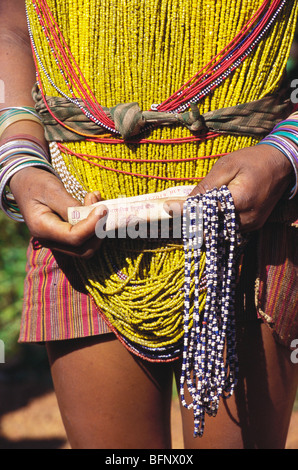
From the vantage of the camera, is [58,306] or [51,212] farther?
[58,306]

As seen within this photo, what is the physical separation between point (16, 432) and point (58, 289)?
2.45 metres

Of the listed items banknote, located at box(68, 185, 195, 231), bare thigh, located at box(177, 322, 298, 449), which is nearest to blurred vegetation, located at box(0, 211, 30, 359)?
bare thigh, located at box(177, 322, 298, 449)

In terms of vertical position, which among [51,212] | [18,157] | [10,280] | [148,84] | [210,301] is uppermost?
[148,84]

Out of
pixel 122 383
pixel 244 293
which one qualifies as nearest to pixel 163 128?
pixel 244 293

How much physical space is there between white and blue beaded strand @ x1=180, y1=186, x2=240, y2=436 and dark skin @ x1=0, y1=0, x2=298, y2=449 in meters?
0.14

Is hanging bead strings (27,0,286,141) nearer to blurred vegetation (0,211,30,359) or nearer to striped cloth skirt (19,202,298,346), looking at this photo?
striped cloth skirt (19,202,298,346)

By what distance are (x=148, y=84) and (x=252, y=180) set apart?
0.35 m

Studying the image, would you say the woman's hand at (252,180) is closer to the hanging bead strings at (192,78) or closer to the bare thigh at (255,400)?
the hanging bead strings at (192,78)

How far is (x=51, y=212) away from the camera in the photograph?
4.37 feet

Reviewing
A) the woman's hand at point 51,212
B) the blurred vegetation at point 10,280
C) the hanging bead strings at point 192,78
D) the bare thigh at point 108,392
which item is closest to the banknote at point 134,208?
the woman's hand at point 51,212

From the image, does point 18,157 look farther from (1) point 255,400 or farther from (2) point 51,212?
(1) point 255,400

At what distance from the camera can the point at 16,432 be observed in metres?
3.56

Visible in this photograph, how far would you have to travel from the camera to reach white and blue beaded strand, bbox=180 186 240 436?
1.19 meters

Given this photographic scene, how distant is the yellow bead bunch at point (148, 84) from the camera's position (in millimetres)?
1260
